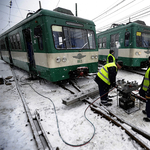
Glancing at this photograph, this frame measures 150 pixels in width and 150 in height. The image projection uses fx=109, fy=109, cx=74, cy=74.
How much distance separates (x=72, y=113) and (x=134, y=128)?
167cm

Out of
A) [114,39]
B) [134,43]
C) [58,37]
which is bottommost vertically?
[134,43]

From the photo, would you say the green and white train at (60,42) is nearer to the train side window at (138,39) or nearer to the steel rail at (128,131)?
the steel rail at (128,131)

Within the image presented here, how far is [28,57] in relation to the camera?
6.45 metres

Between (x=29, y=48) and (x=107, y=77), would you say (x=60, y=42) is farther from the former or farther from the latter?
(x=29, y=48)

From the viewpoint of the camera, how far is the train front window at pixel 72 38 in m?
4.68

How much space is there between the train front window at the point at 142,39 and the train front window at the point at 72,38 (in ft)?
11.9

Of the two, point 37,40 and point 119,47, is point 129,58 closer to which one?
point 119,47

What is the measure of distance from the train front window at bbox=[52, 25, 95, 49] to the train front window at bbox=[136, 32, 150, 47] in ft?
11.9

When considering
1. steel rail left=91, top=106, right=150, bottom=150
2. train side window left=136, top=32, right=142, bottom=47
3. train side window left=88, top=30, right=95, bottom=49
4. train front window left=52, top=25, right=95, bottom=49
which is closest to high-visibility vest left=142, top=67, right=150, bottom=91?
steel rail left=91, top=106, right=150, bottom=150

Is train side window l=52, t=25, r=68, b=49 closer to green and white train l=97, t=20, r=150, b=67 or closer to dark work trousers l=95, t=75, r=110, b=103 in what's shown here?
dark work trousers l=95, t=75, r=110, b=103

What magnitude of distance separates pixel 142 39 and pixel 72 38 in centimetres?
556

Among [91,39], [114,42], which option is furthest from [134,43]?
[91,39]

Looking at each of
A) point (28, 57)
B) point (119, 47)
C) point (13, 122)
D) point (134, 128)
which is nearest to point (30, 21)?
point (28, 57)

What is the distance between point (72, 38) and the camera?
5125 mm
